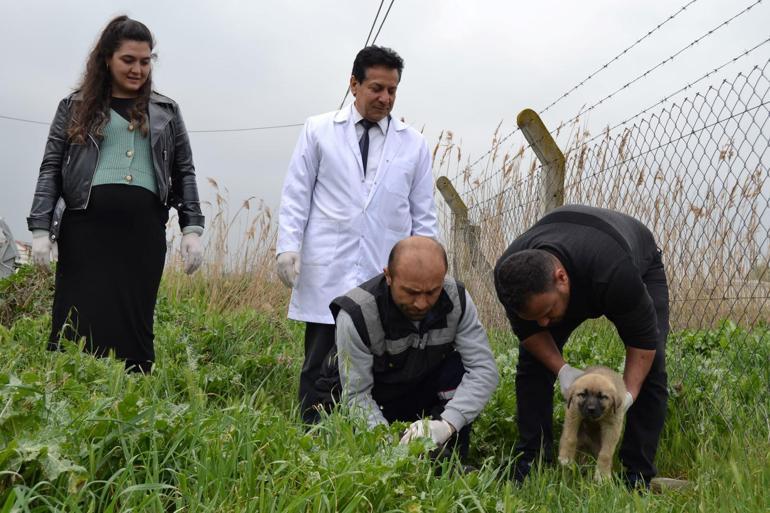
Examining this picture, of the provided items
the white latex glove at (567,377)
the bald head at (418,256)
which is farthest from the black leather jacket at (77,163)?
the white latex glove at (567,377)

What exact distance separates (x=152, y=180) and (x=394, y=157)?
48.5 inches

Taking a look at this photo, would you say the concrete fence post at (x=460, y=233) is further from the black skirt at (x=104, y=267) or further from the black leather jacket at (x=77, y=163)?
the black skirt at (x=104, y=267)

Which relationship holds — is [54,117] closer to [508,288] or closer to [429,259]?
[429,259]

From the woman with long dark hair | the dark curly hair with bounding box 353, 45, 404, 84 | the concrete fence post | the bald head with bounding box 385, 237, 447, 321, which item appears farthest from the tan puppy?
the concrete fence post

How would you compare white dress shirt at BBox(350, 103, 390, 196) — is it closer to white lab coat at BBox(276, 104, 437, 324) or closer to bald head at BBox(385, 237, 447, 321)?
white lab coat at BBox(276, 104, 437, 324)

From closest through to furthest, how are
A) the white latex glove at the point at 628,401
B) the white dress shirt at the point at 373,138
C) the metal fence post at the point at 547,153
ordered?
the white latex glove at the point at 628,401 < the white dress shirt at the point at 373,138 < the metal fence post at the point at 547,153

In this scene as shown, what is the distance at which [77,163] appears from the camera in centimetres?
405

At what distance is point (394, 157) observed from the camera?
4.43 metres

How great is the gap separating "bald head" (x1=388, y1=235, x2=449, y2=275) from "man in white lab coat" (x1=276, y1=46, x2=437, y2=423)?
888mm

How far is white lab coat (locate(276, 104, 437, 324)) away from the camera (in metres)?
4.31

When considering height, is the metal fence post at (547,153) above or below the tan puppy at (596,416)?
above

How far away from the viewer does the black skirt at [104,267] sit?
4059 millimetres

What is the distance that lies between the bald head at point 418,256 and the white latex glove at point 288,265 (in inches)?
34.9

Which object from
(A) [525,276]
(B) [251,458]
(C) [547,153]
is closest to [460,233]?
(C) [547,153]
